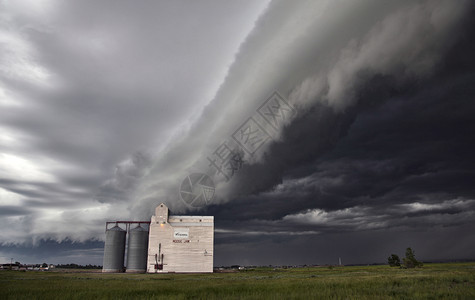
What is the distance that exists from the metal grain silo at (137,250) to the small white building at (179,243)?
25.1 feet

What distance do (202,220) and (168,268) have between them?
21776 mm

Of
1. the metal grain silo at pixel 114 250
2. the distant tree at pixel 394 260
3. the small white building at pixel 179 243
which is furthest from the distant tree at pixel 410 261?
the metal grain silo at pixel 114 250

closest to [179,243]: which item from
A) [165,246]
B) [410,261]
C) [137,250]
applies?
[165,246]

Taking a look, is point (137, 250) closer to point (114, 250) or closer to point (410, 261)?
point (114, 250)

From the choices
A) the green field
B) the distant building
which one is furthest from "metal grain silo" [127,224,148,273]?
the green field

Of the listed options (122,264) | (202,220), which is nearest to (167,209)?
(202,220)

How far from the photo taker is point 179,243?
118 meters

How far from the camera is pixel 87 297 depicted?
32.6 meters

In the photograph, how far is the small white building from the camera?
114938 mm

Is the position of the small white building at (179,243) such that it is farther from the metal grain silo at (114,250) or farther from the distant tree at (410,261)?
the distant tree at (410,261)

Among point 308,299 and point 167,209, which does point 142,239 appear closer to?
point 167,209

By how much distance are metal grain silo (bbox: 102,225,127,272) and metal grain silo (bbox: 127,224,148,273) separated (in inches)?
231

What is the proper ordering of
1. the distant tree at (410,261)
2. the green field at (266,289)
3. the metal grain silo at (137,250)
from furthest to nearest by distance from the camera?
the distant tree at (410,261), the metal grain silo at (137,250), the green field at (266,289)

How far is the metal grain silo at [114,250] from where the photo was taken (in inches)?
4808
